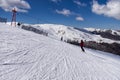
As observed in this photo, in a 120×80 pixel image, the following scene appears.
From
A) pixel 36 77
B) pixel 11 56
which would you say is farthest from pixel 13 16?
pixel 36 77

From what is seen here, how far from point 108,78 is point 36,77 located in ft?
16.0

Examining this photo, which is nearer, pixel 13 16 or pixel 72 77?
pixel 72 77

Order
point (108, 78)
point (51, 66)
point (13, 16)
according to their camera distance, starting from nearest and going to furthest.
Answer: point (51, 66), point (108, 78), point (13, 16)

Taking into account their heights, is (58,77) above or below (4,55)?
below

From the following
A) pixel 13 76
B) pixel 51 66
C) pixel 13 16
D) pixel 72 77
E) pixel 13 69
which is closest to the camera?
pixel 13 76

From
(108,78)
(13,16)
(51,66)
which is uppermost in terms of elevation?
(13,16)

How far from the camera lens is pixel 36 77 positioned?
24.4ft

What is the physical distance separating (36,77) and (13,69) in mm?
1082

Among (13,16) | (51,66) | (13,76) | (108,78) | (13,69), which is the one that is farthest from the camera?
(13,16)

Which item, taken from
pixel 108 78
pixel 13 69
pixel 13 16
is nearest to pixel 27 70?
pixel 13 69

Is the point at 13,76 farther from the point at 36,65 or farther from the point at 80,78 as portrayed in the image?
the point at 80,78

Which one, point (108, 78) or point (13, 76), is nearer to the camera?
point (13, 76)

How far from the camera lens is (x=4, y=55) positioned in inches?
357

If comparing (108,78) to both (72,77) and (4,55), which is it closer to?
(72,77)
